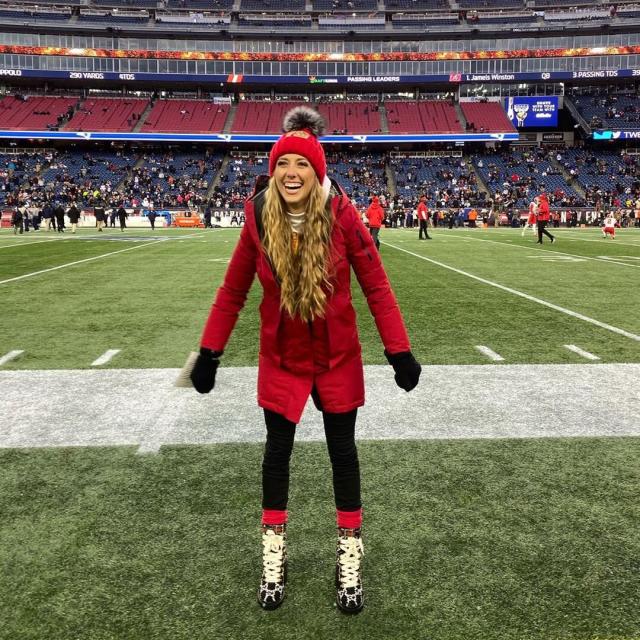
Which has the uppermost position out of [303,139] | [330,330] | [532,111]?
[532,111]

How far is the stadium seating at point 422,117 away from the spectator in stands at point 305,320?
2482 inches

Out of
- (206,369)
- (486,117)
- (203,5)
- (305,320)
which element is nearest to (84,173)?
(203,5)

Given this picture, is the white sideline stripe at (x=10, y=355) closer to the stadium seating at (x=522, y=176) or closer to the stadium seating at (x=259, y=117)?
the stadium seating at (x=522, y=176)

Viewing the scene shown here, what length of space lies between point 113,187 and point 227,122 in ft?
49.1

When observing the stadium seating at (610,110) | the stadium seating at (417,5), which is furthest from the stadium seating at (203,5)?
the stadium seating at (610,110)

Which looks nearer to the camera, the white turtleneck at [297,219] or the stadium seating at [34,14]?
the white turtleneck at [297,219]

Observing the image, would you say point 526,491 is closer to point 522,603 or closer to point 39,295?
point 522,603

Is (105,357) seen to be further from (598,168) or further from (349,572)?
(598,168)

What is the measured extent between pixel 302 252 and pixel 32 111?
6961cm

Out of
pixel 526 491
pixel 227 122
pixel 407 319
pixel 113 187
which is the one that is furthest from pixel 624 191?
pixel 526 491

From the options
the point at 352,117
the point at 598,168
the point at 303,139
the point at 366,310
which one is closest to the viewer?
the point at 303,139

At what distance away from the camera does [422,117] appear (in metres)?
65.1

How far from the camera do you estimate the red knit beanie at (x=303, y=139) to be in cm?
250

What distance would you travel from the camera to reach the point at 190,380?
2.80 metres
